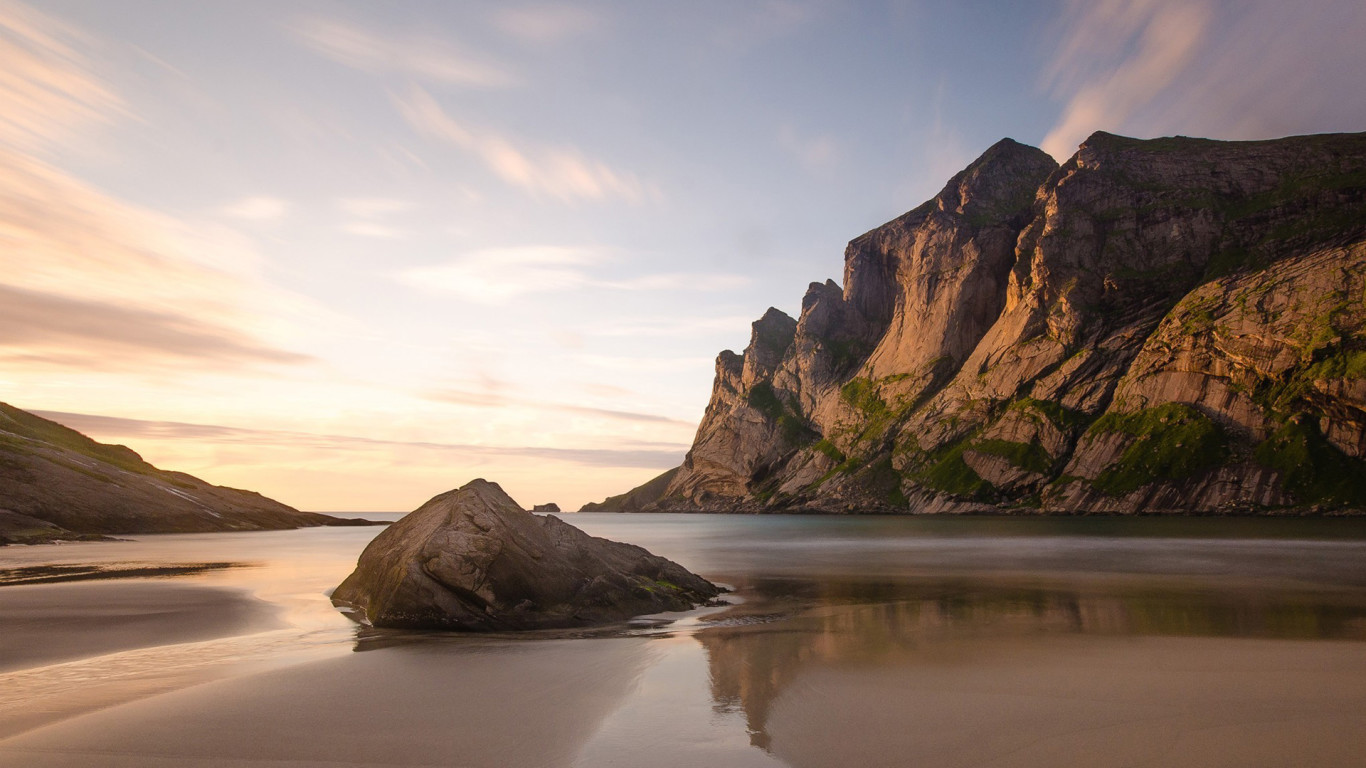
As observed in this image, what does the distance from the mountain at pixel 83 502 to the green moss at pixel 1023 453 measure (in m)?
152

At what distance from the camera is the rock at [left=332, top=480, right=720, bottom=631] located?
65.8 feet

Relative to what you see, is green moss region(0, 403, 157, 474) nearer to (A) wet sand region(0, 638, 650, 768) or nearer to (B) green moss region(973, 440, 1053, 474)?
(A) wet sand region(0, 638, 650, 768)

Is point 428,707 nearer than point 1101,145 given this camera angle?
Yes

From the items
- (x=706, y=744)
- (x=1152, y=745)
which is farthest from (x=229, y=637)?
(x=1152, y=745)

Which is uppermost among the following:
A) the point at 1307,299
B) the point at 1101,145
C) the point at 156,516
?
the point at 1101,145

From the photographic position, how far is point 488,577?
20719 mm

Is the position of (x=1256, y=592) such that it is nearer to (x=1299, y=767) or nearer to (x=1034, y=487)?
(x=1299, y=767)

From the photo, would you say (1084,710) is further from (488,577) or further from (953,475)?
(953,475)

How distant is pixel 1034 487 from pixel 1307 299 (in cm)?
6040

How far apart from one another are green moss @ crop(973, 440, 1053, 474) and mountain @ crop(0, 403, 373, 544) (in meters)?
152

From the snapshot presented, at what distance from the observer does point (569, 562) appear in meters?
23.8

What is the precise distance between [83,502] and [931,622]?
10515 centimetres

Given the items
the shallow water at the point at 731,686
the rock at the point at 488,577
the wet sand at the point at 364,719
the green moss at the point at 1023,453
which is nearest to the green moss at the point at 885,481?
the green moss at the point at 1023,453

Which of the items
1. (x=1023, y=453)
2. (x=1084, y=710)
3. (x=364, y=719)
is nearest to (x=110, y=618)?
(x=364, y=719)
